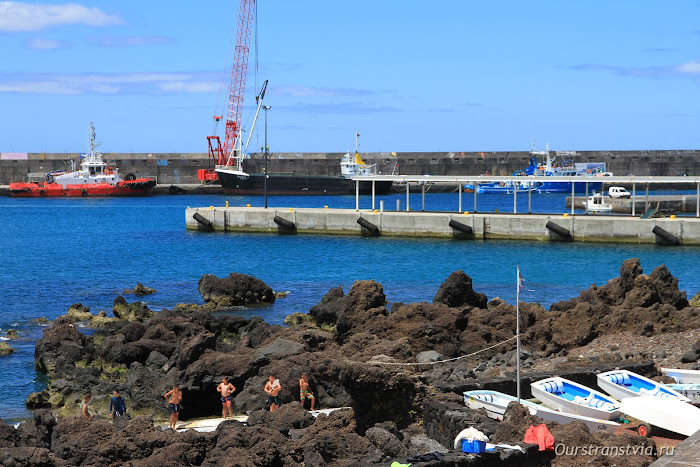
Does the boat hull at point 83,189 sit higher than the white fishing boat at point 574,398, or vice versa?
the boat hull at point 83,189

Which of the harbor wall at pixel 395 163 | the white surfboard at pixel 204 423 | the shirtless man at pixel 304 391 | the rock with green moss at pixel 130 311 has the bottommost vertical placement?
the white surfboard at pixel 204 423

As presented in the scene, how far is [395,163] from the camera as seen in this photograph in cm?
11475

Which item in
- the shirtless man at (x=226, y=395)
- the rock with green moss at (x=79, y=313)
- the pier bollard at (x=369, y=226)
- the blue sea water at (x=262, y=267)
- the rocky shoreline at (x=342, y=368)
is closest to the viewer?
the rocky shoreline at (x=342, y=368)

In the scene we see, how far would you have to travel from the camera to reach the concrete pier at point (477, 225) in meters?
44.1

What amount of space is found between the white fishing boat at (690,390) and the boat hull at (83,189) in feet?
304

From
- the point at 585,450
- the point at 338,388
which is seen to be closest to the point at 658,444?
the point at 585,450

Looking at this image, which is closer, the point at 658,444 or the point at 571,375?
the point at 658,444

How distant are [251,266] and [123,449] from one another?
28.8 meters

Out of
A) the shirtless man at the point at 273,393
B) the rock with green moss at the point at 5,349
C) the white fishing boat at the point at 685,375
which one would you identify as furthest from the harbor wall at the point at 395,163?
the shirtless man at the point at 273,393

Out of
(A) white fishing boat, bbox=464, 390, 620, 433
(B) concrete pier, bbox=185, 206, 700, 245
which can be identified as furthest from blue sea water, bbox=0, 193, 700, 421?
(A) white fishing boat, bbox=464, 390, 620, 433

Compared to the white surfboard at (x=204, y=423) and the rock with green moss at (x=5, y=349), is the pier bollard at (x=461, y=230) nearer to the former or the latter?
the rock with green moss at (x=5, y=349)

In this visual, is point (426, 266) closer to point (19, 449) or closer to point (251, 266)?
point (251, 266)

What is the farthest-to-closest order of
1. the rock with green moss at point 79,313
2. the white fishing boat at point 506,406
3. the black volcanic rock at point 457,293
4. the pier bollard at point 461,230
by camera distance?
the pier bollard at point 461,230
the rock with green moss at point 79,313
the black volcanic rock at point 457,293
the white fishing boat at point 506,406

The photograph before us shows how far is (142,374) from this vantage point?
1805cm
